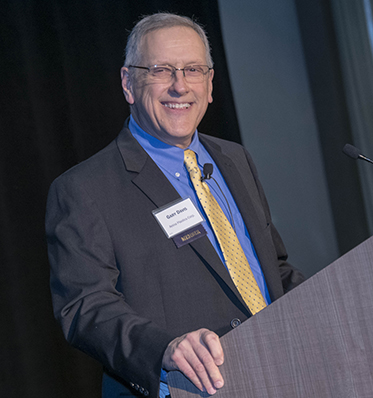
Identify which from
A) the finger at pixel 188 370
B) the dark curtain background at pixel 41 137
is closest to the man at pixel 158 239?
the finger at pixel 188 370

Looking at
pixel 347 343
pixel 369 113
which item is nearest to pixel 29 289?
pixel 347 343

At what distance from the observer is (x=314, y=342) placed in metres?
0.90

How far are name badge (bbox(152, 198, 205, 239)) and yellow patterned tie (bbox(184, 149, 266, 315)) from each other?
0.29 feet

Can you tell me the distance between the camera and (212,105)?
3486 mm

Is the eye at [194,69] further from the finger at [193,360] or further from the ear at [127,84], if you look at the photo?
the finger at [193,360]

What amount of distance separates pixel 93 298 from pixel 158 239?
0.96 feet

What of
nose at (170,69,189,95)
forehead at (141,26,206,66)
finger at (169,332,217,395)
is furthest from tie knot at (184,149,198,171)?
finger at (169,332,217,395)

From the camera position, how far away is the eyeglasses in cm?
170

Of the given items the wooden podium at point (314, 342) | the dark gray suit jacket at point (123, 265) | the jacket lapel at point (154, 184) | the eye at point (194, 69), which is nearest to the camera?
the wooden podium at point (314, 342)

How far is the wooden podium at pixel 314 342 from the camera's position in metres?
0.88

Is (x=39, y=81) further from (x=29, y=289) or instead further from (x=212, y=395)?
(x=212, y=395)

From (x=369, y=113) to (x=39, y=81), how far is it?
94.2 inches

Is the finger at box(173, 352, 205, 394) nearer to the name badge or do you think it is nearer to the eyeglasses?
the name badge

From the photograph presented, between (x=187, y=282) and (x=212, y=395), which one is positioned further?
(x=187, y=282)
